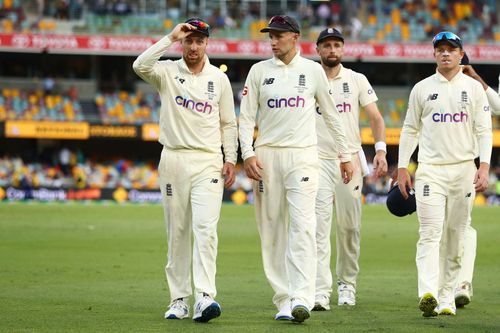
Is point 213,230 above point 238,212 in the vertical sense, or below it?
above

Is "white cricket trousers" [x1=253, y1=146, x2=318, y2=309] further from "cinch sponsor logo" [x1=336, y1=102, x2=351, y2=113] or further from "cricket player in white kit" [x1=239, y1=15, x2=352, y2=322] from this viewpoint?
"cinch sponsor logo" [x1=336, y1=102, x2=351, y2=113]

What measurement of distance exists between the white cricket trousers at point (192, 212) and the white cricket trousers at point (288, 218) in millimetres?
395

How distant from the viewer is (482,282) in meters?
12.6

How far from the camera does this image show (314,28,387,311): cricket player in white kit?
10.4m

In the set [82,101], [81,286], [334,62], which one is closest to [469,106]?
[334,62]

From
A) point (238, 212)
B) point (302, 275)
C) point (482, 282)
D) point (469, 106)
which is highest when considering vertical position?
point (469, 106)

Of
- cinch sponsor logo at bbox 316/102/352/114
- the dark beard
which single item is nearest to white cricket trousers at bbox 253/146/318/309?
cinch sponsor logo at bbox 316/102/352/114

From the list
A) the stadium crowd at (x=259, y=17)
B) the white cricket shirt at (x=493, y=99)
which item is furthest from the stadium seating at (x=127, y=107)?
the white cricket shirt at (x=493, y=99)

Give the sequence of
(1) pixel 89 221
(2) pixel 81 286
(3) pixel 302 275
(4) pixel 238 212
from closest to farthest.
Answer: (3) pixel 302 275, (2) pixel 81 286, (1) pixel 89 221, (4) pixel 238 212

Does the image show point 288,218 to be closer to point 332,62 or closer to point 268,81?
point 268,81

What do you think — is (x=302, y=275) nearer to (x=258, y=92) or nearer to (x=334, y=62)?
(x=258, y=92)

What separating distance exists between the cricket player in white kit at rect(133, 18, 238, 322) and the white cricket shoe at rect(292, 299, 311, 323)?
75 cm

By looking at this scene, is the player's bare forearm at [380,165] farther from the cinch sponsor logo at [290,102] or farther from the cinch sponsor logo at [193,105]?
the cinch sponsor logo at [193,105]

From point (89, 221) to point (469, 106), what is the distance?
1656 centimetres
